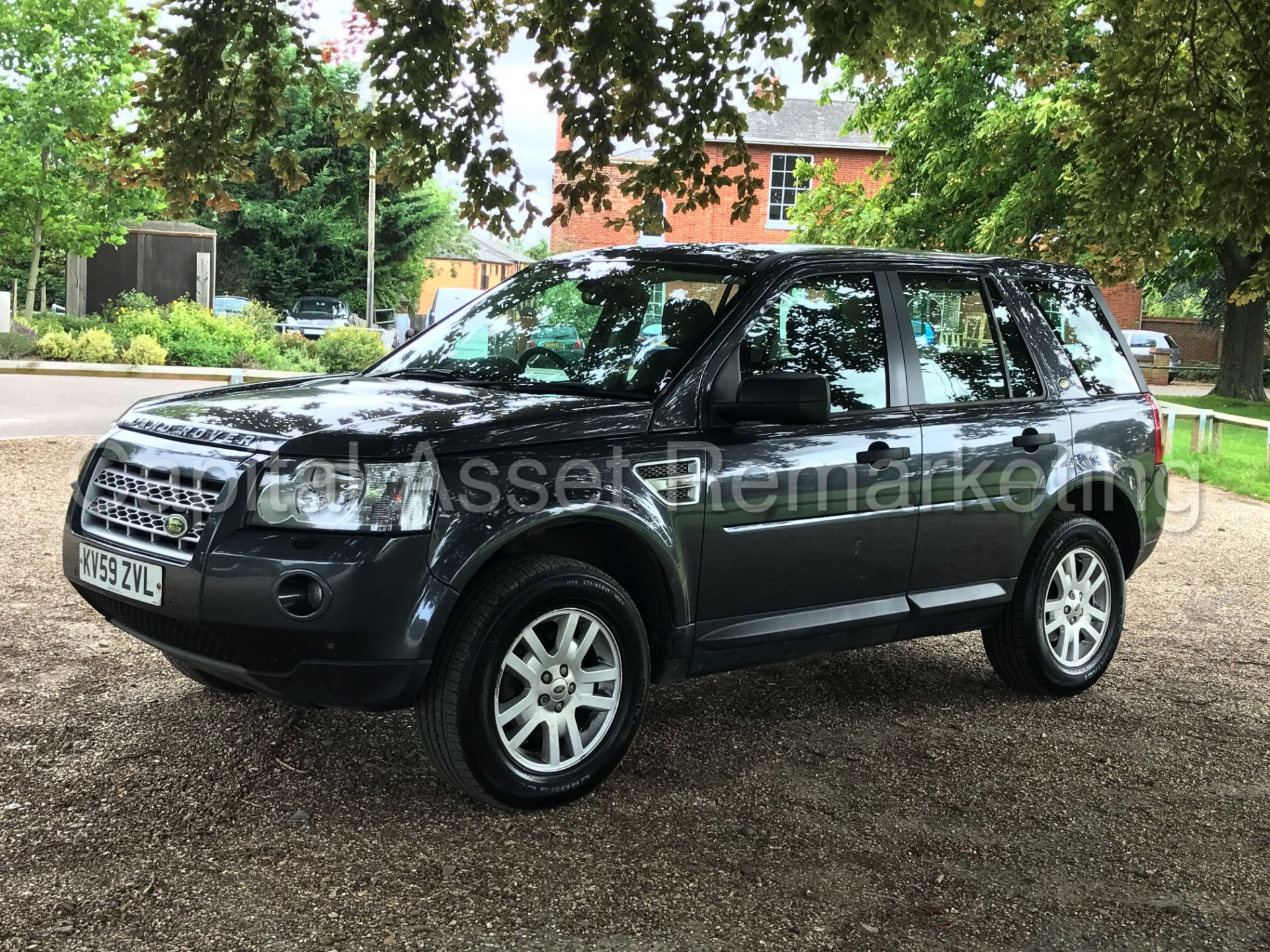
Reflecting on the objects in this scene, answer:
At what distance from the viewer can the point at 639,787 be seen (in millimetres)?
4691

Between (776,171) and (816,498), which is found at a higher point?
(776,171)

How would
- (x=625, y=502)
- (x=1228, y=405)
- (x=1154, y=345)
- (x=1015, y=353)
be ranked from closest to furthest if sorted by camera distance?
1. (x=625, y=502)
2. (x=1015, y=353)
3. (x=1228, y=405)
4. (x=1154, y=345)

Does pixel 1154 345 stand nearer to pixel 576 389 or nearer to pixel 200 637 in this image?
pixel 576 389

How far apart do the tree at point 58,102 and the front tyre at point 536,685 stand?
23.6 metres

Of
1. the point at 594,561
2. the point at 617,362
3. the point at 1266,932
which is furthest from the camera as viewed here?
the point at 617,362

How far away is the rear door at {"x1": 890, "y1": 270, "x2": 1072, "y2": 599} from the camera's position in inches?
213

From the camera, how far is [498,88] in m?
9.66

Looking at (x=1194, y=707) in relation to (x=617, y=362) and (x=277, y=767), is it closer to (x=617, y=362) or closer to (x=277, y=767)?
(x=617, y=362)

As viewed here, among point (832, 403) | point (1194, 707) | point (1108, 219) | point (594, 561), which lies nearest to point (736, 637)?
point (594, 561)

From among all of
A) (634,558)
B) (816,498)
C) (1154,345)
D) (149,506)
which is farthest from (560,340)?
(1154,345)

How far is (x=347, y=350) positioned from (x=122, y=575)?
21.4 m

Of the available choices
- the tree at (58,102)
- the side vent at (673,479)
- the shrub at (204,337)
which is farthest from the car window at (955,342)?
the tree at (58,102)

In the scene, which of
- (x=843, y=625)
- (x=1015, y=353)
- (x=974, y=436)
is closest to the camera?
(x=843, y=625)

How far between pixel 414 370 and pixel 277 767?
1.66 metres
